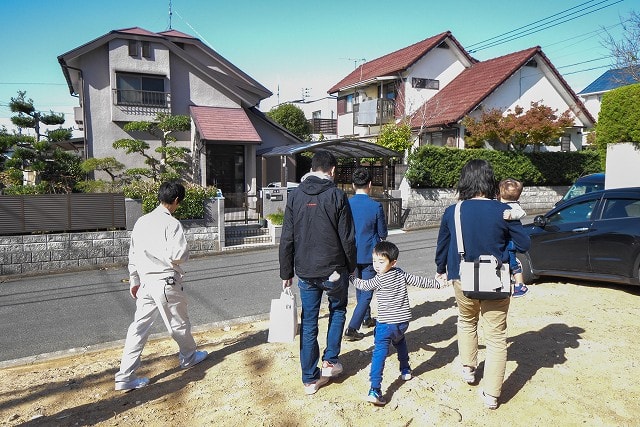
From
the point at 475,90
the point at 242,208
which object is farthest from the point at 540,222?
the point at 475,90

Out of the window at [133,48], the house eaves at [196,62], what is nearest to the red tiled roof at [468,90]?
the house eaves at [196,62]

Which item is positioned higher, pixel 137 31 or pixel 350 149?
pixel 137 31

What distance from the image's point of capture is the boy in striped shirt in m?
3.43

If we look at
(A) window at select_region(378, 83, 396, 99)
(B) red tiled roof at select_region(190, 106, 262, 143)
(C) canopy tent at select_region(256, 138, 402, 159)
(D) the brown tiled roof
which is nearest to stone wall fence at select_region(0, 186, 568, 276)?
(C) canopy tent at select_region(256, 138, 402, 159)

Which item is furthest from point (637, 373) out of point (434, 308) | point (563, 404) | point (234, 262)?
point (234, 262)

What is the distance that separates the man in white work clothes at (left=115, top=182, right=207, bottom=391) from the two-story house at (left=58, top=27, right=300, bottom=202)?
37.2ft

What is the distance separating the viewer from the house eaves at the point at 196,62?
14.8 m

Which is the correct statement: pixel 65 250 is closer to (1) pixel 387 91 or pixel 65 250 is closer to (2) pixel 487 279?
(2) pixel 487 279

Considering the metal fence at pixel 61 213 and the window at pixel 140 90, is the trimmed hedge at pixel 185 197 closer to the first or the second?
the metal fence at pixel 61 213

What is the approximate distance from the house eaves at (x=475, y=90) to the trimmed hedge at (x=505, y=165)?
2.85 m

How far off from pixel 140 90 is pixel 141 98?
0.87ft

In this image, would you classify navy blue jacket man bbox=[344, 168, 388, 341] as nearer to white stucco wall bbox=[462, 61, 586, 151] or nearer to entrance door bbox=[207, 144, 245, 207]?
entrance door bbox=[207, 144, 245, 207]

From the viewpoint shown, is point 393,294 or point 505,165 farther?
point 505,165

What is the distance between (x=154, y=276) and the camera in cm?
400
